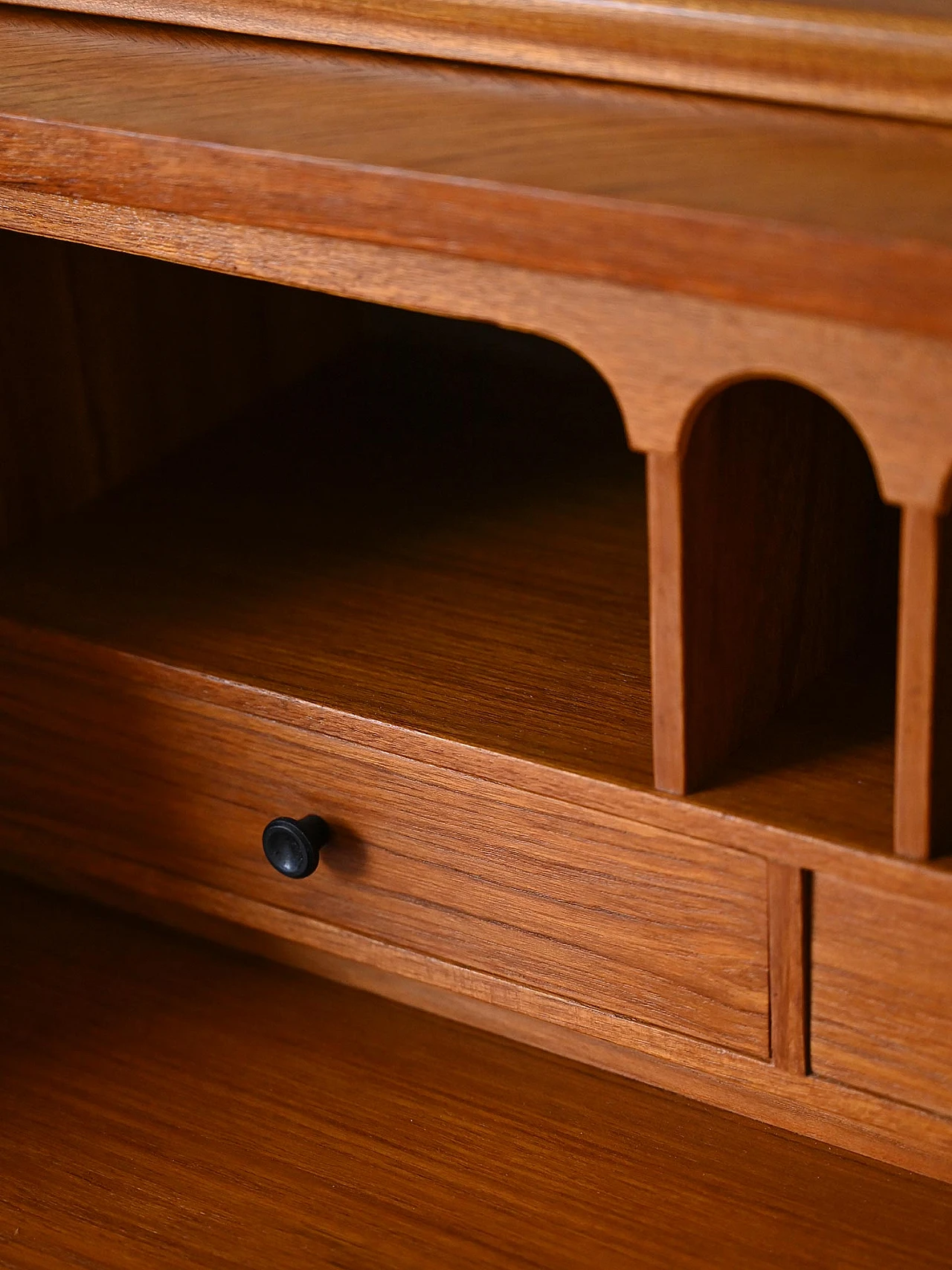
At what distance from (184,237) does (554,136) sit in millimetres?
149

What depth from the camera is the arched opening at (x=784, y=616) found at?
61 centimetres

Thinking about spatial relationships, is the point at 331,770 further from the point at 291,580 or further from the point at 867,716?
the point at 867,716

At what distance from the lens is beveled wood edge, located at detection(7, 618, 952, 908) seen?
0.60 meters

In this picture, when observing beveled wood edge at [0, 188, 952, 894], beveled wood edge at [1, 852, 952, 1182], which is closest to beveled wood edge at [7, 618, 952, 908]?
beveled wood edge at [0, 188, 952, 894]

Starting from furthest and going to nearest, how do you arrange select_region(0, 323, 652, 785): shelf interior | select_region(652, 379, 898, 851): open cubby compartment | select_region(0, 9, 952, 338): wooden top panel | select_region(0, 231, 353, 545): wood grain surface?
select_region(0, 231, 353, 545): wood grain surface
select_region(0, 323, 652, 785): shelf interior
select_region(652, 379, 898, 851): open cubby compartment
select_region(0, 9, 952, 338): wooden top panel

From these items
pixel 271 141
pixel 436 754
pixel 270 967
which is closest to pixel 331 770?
pixel 436 754

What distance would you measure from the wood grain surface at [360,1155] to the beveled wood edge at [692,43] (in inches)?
17.1

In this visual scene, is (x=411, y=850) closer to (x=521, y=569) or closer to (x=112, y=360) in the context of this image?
(x=521, y=569)

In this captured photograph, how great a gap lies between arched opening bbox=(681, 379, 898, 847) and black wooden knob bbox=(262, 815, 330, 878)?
19 cm

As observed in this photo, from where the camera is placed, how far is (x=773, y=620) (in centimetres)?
66

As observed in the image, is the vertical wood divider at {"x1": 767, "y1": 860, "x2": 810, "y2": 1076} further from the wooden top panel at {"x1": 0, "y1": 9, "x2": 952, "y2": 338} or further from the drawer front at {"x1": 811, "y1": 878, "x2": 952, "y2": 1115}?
the wooden top panel at {"x1": 0, "y1": 9, "x2": 952, "y2": 338}

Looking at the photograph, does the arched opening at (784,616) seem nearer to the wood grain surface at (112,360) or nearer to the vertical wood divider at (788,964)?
the vertical wood divider at (788,964)

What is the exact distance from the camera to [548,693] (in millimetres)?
717

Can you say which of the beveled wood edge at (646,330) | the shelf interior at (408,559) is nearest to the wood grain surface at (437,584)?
the shelf interior at (408,559)
